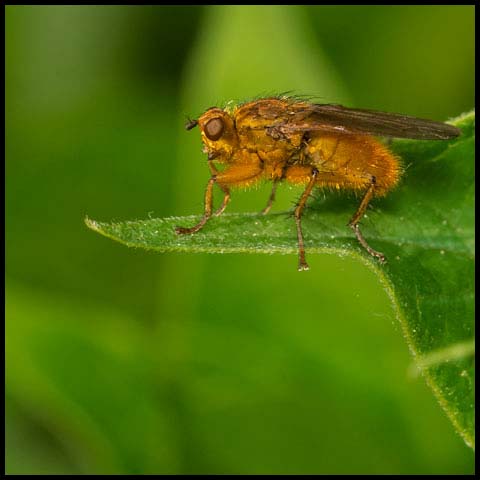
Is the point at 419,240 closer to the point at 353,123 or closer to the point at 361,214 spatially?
the point at 361,214

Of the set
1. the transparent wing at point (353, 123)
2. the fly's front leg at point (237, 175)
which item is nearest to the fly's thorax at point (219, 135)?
the fly's front leg at point (237, 175)

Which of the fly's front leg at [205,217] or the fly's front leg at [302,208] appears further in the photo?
the fly's front leg at [302,208]

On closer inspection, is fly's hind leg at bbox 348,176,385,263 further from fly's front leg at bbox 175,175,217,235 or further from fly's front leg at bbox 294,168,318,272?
fly's front leg at bbox 175,175,217,235

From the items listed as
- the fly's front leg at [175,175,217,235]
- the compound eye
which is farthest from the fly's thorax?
the fly's front leg at [175,175,217,235]

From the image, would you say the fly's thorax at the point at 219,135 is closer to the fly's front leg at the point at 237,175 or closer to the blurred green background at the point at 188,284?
the fly's front leg at the point at 237,175

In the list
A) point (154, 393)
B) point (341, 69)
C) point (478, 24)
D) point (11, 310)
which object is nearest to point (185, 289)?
point (154, 393)

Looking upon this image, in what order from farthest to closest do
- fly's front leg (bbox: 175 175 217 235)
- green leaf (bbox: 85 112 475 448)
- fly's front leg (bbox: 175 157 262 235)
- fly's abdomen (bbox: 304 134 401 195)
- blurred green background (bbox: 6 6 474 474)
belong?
blurred green background (bbox: 6 6 474 474)
fly's front leg (bbox: 175 157 262 235)
fly's abdomen (bbox: 304 134 401 195)
fly's front leg (bbox: 175 175 217 235)
green leaf (bbox: 85 112 475 448)

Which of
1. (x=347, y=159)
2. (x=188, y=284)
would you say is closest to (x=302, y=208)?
(x=347, y=159)
